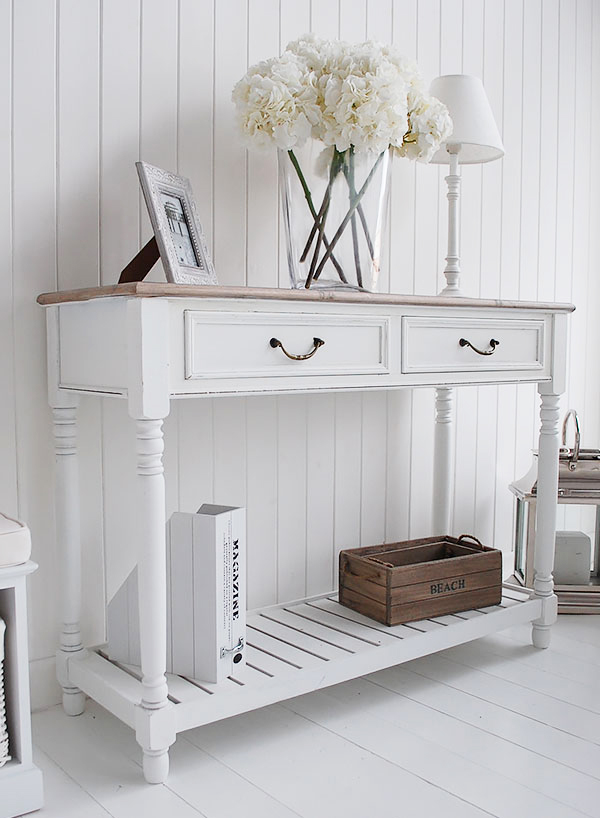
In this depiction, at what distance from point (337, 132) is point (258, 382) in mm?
544

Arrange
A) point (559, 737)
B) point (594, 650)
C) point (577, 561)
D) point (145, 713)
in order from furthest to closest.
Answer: point (577, 561) < point (594, 650) < point (559, 737) < point (145, 713)

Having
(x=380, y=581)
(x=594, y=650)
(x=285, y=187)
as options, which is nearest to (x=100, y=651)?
(x=380, y=581)

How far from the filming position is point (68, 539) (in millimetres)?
1658

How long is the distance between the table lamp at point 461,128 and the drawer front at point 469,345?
322 mm

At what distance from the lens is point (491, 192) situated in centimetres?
249

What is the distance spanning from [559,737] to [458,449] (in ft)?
3.29

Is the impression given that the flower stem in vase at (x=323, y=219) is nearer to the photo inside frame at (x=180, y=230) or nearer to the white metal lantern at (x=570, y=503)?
the photo inside frame at (x=180, y=230)

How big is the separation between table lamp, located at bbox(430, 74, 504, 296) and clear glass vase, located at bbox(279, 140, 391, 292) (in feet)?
1.22

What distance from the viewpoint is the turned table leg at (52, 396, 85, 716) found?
1.65 metres

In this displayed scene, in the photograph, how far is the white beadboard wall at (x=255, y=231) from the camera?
166 cm

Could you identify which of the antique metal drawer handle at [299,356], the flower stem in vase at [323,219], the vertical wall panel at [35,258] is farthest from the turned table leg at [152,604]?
the flower stem in vase at [323,219]

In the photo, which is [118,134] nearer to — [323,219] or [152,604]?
[323,219]

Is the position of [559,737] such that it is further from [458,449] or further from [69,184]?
[69,184]

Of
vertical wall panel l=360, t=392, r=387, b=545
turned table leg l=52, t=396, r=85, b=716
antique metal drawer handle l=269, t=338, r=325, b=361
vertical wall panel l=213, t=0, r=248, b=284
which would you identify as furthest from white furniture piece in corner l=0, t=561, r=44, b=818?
vertical wall panel l=360, t=392, r=387, b=545
